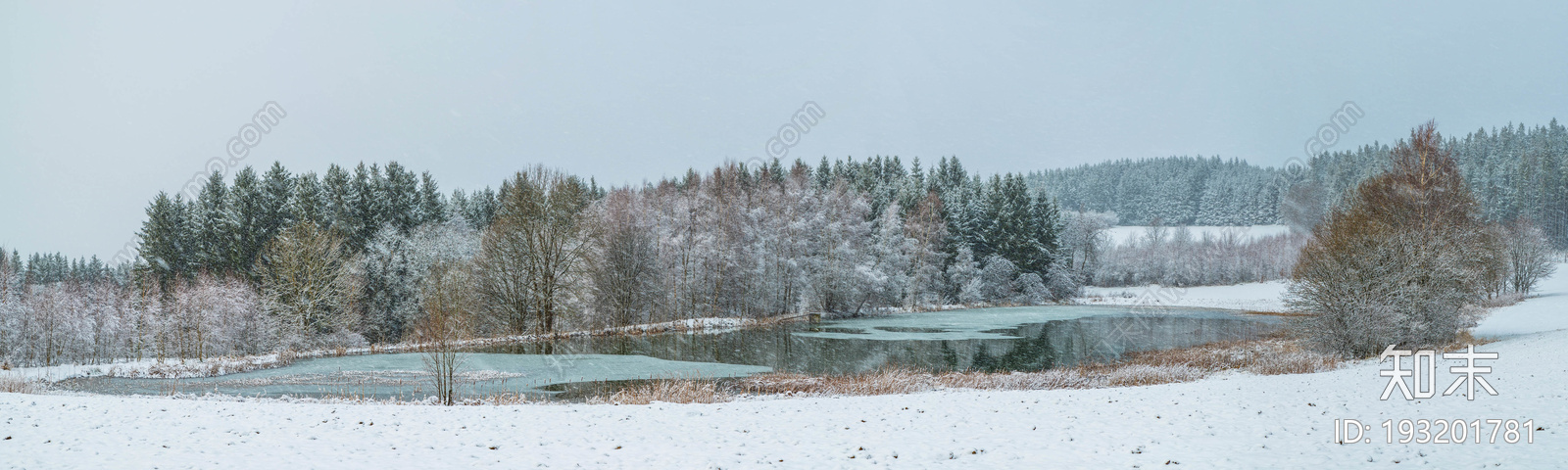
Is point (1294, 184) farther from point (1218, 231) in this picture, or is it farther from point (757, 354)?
point (757, 354)

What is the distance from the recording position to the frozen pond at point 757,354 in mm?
20125

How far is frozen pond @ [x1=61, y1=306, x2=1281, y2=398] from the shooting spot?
20.1 meters

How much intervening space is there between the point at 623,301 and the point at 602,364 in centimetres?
1639

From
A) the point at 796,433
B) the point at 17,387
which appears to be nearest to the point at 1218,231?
the point at 796,433

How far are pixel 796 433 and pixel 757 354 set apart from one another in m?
19.0

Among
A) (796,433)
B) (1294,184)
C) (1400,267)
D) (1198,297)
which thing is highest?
(1294,184)

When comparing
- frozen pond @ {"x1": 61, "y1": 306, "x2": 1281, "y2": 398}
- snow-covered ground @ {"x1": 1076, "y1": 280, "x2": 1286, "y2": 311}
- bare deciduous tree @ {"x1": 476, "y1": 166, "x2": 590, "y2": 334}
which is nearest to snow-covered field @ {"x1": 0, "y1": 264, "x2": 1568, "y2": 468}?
frozen pond @ {"x1": 61, "y1": 306, "x2": 1281, "y2": 398}

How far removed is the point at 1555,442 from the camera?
815 centimetres

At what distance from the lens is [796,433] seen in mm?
10320

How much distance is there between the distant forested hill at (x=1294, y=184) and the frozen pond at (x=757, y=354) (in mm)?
29481

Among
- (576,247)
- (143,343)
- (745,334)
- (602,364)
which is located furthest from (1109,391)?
(143,343)

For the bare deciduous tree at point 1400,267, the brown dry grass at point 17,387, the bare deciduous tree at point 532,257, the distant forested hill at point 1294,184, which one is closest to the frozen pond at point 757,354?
the brown dry grass at point 17,387

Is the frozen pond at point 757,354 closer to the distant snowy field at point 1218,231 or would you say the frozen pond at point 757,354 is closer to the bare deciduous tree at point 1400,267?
the bare deciduous tree at point 1400,267

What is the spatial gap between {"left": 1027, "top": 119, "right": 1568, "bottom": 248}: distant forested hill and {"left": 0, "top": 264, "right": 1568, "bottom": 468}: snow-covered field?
5777 centimetres
